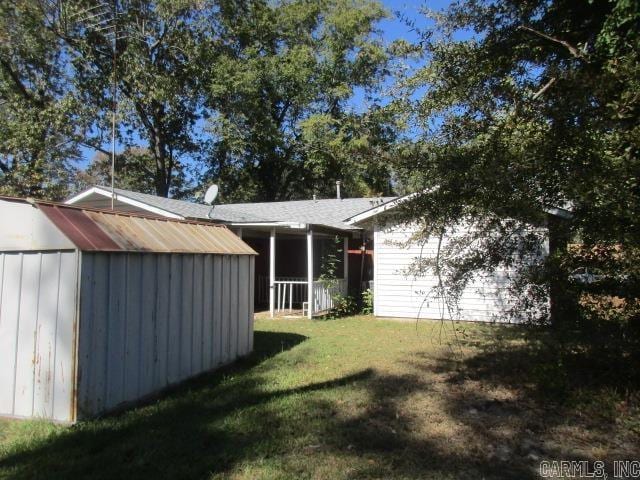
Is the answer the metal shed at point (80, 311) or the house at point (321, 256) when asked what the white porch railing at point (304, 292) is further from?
the metal shed at point (80, 311)

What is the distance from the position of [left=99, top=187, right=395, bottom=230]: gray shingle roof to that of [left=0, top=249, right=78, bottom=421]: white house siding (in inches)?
289

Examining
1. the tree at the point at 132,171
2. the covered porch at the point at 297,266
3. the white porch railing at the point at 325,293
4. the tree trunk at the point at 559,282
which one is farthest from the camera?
the tree at the point at 132,171

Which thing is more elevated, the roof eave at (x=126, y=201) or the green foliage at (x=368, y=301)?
the roof eave at (x=126, y=201)

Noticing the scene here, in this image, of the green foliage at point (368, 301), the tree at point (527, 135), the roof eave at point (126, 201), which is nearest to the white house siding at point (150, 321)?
the tree at point (527, 135)

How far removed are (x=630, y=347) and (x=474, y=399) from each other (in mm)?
1761

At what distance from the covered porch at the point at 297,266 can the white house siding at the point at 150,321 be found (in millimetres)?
5556

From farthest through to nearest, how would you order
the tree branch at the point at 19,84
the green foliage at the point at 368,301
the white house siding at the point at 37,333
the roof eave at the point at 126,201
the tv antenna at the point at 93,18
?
1. the tree branch at the point at 19,84
2. the tv antenna at the point at 93,18
3. the green foliage at the point at 368,301
4. the roof eave at the point at 126,201
5. the white house siding at the point at 37,333

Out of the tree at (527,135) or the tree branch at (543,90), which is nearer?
the tree at (527,135)

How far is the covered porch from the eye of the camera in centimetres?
1365

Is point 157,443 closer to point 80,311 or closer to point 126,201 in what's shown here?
point 80,311

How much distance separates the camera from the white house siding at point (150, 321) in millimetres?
5062

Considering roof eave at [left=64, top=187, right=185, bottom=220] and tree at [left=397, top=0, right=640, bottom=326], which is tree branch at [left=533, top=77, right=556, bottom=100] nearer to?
tree at [left=397, top=0, right=640, bottom=326]

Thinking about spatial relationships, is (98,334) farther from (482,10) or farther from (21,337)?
(482,10)

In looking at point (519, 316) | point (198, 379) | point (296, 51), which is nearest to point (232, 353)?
point (198, 379)
